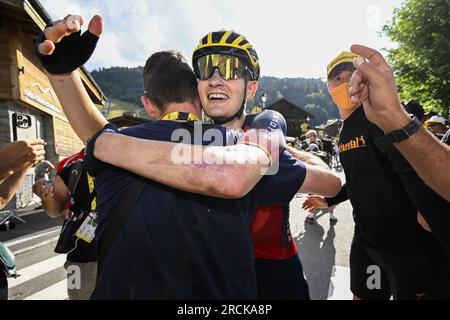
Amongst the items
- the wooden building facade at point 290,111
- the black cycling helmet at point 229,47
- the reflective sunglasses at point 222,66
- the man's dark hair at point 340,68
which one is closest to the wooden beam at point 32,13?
the black cycling helmet at point 229,47

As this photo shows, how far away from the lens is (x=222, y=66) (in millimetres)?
2285

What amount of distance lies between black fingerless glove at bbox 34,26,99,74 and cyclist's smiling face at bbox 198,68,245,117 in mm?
837

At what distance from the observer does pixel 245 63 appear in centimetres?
234

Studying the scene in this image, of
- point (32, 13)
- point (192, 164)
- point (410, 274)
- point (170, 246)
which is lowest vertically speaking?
point (410, 274)

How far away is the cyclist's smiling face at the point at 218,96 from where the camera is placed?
2.20 meters

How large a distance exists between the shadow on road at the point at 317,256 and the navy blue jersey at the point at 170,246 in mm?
3439

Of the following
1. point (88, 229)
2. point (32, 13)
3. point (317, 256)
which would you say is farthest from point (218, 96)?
point (32, 13)

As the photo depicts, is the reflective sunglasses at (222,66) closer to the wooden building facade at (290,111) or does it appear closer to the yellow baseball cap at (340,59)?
Result: the yellow baseball cap at (340,59)

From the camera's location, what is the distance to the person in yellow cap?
234 cm

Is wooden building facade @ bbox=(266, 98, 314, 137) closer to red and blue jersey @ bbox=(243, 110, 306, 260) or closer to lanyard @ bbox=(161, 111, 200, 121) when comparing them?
red and blue jersey @ bbox=(243, 110, 306, 260)

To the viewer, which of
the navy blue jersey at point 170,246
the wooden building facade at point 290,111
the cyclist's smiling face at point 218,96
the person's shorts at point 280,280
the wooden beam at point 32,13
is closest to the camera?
the navy blue jersey at point 170,246

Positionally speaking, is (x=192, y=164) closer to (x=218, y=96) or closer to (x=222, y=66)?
(x=218, y=96)

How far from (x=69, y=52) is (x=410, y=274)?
3.09 metres
